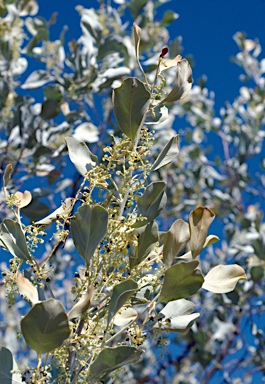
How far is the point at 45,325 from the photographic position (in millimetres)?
646

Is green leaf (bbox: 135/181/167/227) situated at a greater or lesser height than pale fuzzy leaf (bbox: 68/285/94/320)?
greater

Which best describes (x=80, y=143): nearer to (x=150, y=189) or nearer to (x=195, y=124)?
(x=150, y=189)

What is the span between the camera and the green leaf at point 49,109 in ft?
6.83

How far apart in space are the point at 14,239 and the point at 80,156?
0.18 m

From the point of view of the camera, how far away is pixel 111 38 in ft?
7.10

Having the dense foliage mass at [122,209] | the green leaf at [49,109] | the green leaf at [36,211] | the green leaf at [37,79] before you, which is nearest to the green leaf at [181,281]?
the dense foliage mass at [122,209]

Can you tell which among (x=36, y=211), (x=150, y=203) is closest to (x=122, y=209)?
(x=150, y=203)

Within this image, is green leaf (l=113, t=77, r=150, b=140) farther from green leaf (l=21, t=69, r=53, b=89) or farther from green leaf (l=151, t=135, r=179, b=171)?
green leaf (l=21, t=69, r=53, b=89)

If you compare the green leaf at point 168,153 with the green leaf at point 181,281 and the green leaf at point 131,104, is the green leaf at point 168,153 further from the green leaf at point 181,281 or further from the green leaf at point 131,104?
the green leaf at point 181,281

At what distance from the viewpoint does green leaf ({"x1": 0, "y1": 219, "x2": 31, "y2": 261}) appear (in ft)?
2.63

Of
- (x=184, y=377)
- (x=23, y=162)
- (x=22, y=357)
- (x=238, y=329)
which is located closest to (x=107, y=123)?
(x=23, y=162)

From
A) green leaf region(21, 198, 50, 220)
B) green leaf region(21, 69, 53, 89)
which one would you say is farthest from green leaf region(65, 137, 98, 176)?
green leaf region(21, 69, 53, 89)

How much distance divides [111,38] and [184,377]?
90.1 inches

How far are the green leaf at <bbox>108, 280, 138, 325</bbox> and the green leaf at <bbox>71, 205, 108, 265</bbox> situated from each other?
7 centimetres
